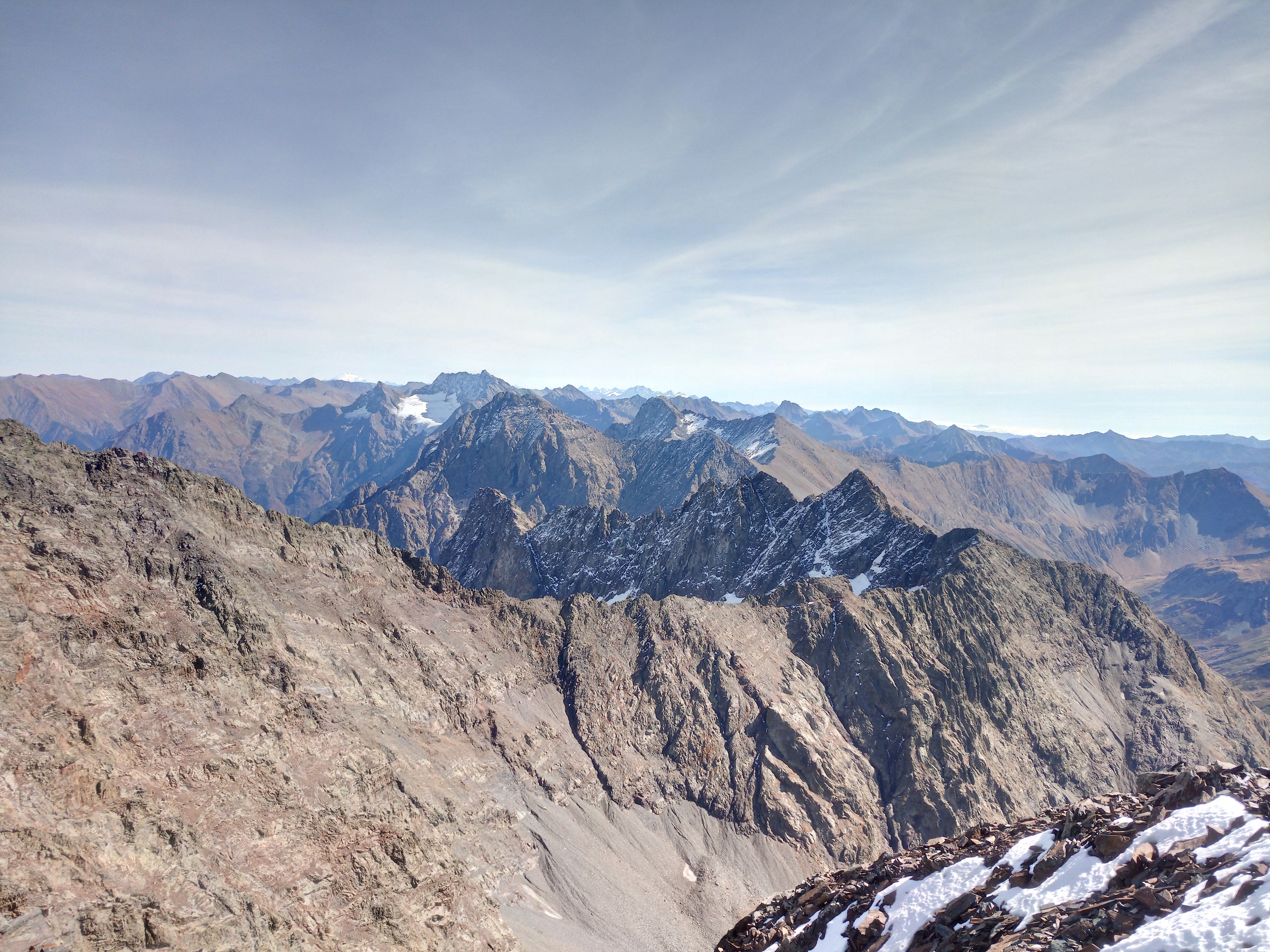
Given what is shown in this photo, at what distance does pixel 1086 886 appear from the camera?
3139 centimetres

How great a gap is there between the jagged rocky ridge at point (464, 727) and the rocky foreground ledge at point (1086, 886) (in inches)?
1846

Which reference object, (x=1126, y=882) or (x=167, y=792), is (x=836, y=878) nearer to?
(x=1126, y=882)

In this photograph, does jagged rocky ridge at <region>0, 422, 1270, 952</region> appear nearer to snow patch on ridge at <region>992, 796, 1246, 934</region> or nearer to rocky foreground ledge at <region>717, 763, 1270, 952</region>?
rocky foreground ledge at <region>717, 763, 1270, 952</region>

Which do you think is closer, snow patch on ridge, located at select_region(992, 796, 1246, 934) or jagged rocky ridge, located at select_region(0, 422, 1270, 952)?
snow patch on ridge, located at select_region(992, 796, 1246, 934)

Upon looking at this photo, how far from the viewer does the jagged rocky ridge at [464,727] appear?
2240 inches

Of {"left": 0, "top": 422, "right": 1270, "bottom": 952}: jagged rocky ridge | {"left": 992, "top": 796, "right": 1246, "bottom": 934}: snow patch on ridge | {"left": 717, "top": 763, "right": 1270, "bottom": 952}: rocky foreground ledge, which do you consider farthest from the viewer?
{"left": 0, "top": 422, "right": 1270, "bottom": 952}: jagged rocky ridge

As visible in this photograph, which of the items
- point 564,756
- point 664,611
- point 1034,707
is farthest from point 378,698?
point 1034,707

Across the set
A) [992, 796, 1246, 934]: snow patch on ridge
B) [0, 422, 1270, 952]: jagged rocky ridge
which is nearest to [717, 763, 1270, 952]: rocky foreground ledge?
[992, 796, 1246, 934]: snow patch on ridge

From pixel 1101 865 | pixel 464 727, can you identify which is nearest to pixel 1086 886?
pixel 1101 865

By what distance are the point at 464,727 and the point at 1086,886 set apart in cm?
8664

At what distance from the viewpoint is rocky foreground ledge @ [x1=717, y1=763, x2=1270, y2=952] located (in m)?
25.5

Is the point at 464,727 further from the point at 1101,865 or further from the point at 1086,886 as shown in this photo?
the point at 1101,865

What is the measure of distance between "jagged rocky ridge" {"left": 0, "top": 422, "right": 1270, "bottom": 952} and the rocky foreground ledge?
46889mm

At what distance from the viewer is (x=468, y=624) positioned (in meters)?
114
